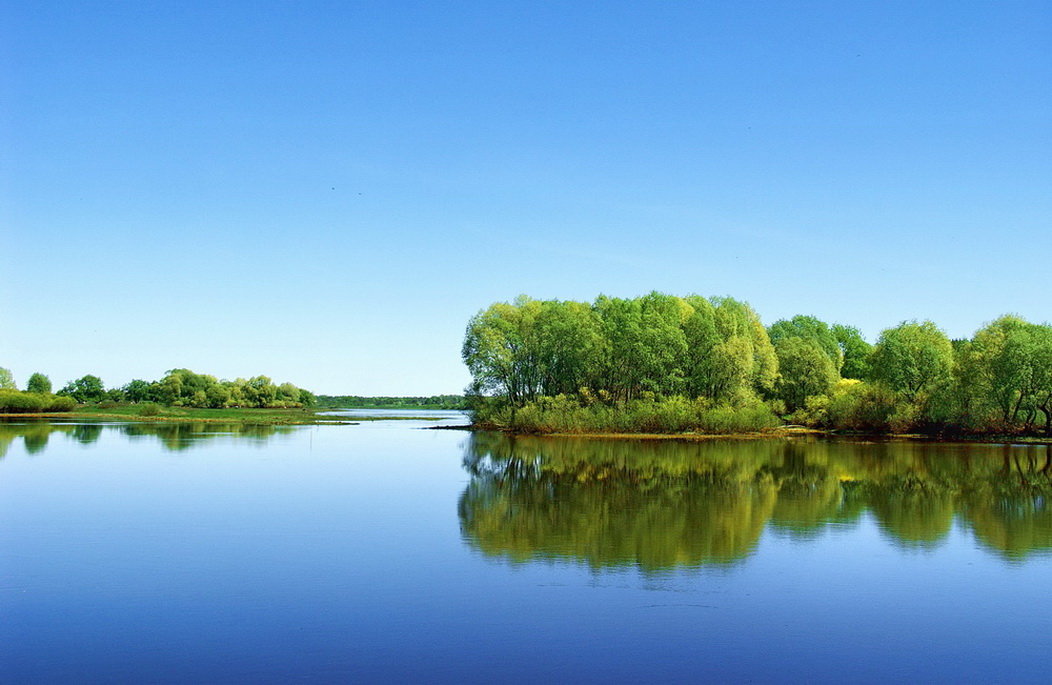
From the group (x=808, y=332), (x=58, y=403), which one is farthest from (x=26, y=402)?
(x=808, y=332)

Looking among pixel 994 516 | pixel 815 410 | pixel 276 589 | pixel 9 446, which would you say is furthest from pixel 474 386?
pixel 276 589

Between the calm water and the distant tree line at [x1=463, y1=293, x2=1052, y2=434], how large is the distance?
115 feet

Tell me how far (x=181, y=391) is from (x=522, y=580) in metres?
121

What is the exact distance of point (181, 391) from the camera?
12069 cm

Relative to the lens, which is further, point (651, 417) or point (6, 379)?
point (6, 379)

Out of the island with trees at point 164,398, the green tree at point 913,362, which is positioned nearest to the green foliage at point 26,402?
the island with trees at point 164,398

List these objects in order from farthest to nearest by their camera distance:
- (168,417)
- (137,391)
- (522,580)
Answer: (137,391) → (168,417) → (522,580)

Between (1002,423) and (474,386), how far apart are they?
151 ft

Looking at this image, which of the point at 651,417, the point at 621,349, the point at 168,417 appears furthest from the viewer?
the point at 168,417

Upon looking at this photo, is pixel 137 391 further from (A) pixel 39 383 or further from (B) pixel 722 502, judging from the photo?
(B) pixel 722 502

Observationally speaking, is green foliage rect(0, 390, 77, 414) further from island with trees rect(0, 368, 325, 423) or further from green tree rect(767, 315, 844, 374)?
green tree rect(767, 315, 844, 374)

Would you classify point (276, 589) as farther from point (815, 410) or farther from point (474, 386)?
point (815, 410)

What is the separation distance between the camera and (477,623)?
36.4ft

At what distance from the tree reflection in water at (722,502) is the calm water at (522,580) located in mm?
131
